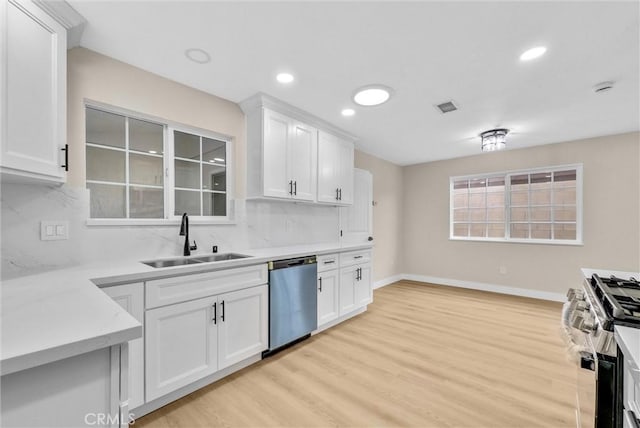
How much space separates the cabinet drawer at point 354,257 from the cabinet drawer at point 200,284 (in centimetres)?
113

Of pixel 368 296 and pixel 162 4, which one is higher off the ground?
pixel 162 4

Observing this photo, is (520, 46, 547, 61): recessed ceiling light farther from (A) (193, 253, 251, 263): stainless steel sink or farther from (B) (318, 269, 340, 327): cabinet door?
(A) (193, 253, 251, 263): stainless steel sink

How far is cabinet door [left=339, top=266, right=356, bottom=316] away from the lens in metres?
3.19

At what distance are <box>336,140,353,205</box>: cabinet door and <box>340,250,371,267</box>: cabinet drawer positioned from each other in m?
0.72

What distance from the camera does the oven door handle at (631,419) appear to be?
78cm

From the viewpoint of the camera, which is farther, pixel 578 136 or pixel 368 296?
pixel 578 136

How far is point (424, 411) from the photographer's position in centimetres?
177

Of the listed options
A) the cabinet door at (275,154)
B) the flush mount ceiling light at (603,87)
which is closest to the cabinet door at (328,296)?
the cabinet door at (275,154)

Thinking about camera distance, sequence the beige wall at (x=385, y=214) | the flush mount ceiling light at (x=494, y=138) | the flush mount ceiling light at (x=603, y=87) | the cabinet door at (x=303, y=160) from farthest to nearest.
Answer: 1. the beige wall at (x=385, y=214)
2. the flush mount ceiling light at (x=494, y=138)
3. the cabinet door at (x=303, y=160)
4. the flush mount ceiling light at (x=603, y=87)

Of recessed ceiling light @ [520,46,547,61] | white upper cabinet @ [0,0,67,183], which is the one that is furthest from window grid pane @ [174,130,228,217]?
recessed ceiling light @ [520,46,547,61]

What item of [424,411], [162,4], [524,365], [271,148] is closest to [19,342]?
[162,4]

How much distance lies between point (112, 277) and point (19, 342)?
976 mm

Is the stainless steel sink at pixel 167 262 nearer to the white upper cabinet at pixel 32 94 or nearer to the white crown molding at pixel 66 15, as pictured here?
the white upper cabinet at pixel 32 94

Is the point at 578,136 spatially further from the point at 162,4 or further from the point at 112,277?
the point at 112,277
